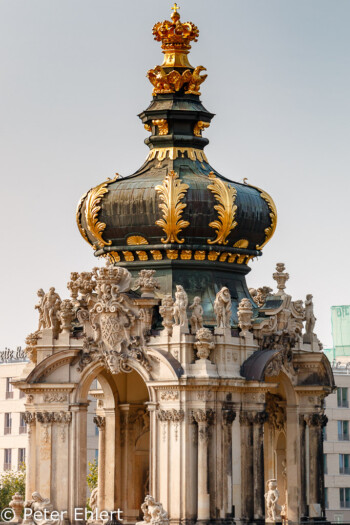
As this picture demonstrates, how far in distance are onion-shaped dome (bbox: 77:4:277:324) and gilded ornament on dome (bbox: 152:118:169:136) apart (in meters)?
0.03

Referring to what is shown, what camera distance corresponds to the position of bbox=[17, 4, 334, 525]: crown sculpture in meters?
60.6

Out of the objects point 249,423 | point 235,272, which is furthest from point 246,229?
point 249,423

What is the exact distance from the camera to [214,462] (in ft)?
199

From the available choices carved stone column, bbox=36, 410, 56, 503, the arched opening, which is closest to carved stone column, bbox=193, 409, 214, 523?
carved stone column, bbox=36, 410, 56, 503

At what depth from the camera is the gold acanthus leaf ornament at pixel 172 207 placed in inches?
2461

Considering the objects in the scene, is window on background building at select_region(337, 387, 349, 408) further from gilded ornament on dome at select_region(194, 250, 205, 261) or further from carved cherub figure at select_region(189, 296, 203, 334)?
carved cherub figure at select_region(189, 296, 203, 334)

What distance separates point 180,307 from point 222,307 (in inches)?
52.6

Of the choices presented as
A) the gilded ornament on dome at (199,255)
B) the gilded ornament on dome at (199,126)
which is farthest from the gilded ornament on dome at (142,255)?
the gilded ornament on dome at (199,126)

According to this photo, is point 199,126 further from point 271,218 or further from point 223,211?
point 271,218

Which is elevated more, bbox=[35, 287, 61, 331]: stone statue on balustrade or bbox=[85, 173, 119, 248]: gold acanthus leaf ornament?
bbox=[85, 173, 119, 248]: gold acanthus leaf ornament

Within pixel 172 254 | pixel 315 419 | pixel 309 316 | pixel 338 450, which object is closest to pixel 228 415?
pixel 315 419

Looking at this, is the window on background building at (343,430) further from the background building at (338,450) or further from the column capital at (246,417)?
the column capital at (246,417)

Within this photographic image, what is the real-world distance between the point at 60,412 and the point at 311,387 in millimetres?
7776

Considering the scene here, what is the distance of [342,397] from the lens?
118m
